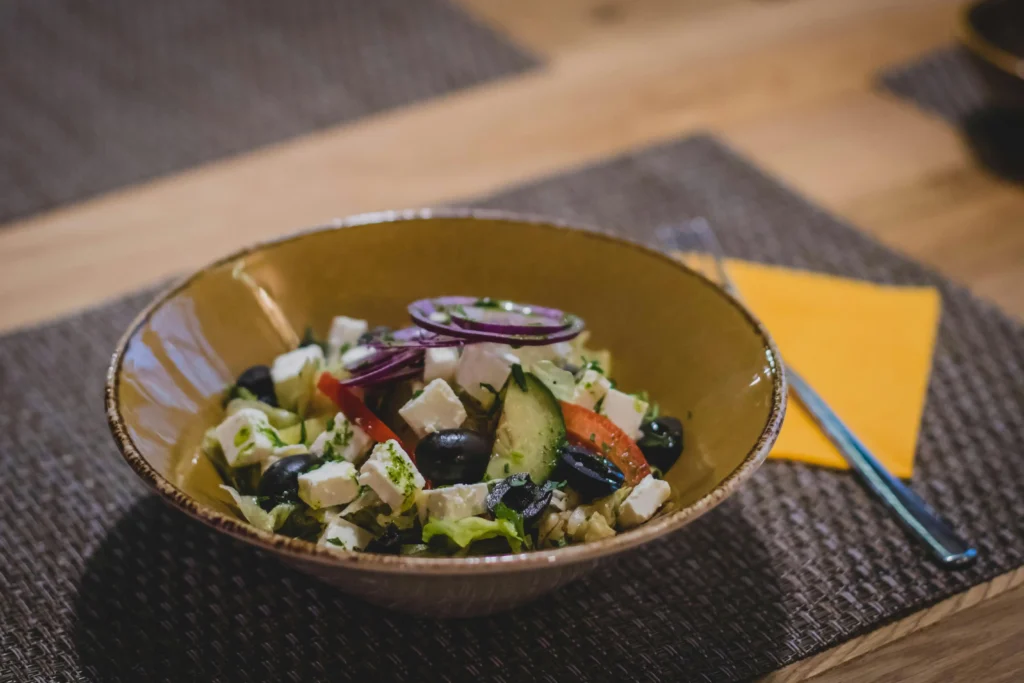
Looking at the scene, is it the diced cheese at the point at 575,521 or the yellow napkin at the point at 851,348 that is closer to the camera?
the diced cheese at the point at 575,521

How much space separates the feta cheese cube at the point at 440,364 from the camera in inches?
39.9

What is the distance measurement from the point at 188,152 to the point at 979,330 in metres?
1.54

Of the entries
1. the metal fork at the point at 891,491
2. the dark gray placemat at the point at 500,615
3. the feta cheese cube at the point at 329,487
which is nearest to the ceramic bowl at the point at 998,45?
the dark gray placemat at the point at 500,615

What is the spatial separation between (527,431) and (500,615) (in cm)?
20

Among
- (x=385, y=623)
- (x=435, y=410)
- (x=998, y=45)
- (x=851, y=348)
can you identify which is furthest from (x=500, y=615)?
(x=998, y=45)

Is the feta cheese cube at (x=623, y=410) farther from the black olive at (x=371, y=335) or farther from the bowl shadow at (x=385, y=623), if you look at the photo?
the black olive at (x=371, y=335)

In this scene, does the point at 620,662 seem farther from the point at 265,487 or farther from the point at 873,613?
the point at 265,487

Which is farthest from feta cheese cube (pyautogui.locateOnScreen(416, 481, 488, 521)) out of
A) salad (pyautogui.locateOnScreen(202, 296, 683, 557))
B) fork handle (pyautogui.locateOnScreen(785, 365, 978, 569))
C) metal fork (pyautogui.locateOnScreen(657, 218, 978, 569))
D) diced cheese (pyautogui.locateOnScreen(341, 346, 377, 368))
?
fork handle (pyautogui.locateOnScreen(785, 365, 978, 569))

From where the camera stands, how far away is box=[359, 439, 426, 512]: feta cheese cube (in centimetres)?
89

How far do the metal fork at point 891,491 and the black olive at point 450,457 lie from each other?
371mm

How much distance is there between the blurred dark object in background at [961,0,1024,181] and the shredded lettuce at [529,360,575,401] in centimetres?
131

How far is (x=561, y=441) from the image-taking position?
3.18 ft

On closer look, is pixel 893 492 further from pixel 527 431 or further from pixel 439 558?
pixel 439 558

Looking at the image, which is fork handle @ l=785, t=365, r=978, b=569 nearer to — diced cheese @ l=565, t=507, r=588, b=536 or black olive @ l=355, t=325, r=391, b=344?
diced cheese @ l=565, t=507, r=588, b=536
